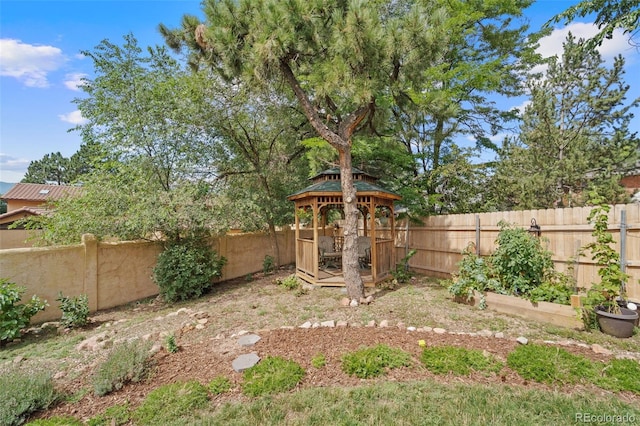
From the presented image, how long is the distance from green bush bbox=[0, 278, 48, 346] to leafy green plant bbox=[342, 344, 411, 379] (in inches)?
210

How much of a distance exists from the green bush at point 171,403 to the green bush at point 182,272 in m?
4.17

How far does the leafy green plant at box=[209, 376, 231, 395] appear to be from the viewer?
2.91 m

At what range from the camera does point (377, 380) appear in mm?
3057

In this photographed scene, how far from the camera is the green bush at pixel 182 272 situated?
668cm

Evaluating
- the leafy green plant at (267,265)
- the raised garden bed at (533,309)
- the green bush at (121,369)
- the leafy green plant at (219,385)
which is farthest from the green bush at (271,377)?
the leafy green plant at (267,265)

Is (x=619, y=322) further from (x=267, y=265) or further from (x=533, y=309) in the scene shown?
(x=267, y=265)

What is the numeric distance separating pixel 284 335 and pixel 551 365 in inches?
126

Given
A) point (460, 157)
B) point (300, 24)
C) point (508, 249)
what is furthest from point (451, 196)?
point (300, 24)

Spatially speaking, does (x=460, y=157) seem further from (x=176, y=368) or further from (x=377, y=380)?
(x=176, y=368)

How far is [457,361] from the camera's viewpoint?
10.7 ft

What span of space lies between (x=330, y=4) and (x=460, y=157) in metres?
6.08

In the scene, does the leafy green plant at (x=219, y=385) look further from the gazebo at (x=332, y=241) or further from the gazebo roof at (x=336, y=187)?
the gazebo roof at (x=336, y=187)

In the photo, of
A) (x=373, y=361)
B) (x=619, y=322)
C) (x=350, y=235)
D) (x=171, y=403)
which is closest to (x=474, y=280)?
(x=619, y=322)

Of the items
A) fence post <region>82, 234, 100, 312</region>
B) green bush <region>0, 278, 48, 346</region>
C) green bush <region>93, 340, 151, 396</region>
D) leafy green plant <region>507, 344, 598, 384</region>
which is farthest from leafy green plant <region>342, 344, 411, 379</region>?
fence post <region>82, 234, 100, 312</region>
